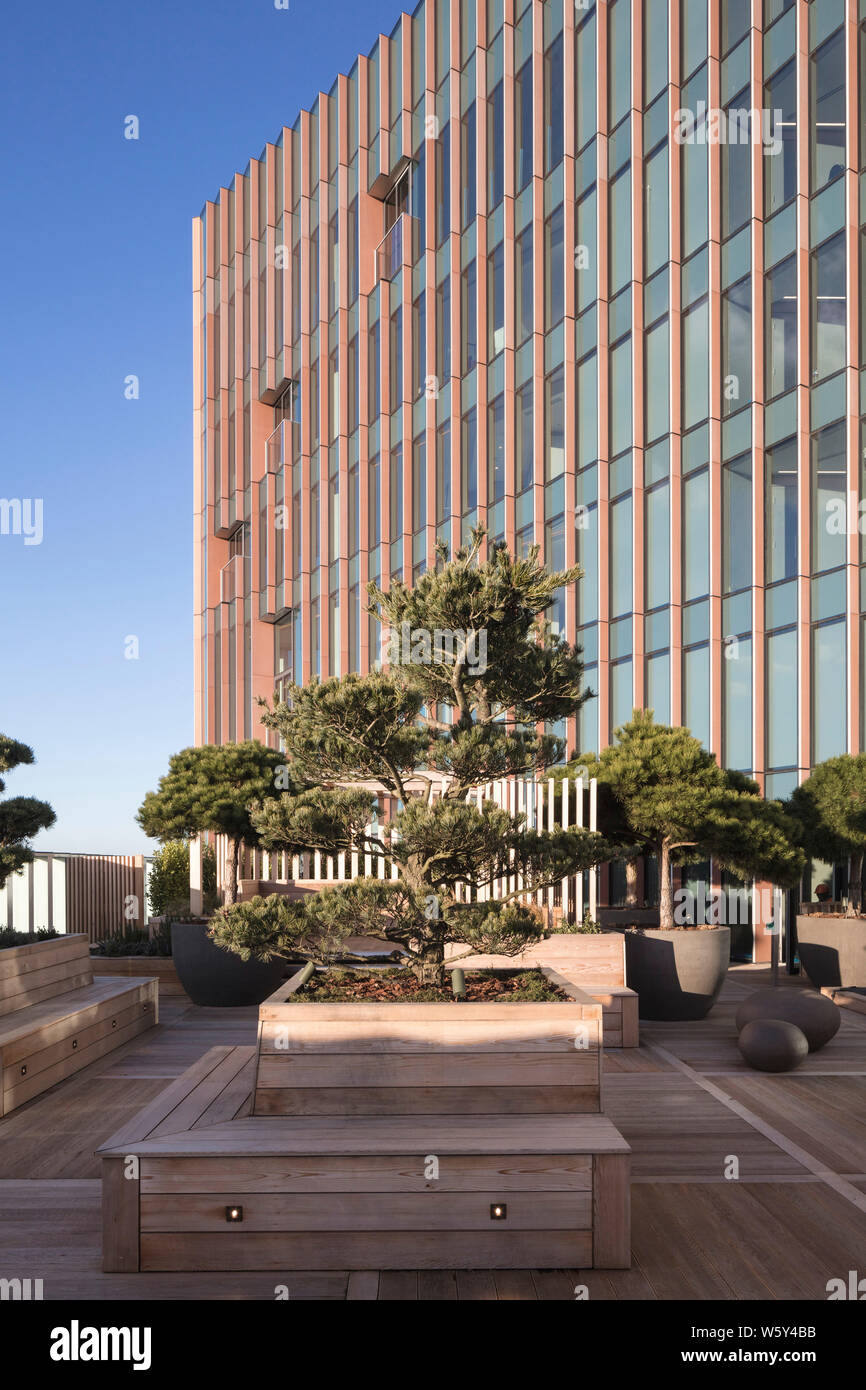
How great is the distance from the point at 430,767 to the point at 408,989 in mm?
1226

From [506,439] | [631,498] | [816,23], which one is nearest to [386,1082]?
[631,498]

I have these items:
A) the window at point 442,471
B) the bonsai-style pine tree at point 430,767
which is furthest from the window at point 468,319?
the bonsai-style pine tree at point 430,767

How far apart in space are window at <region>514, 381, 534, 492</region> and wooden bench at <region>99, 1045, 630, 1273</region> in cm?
1942

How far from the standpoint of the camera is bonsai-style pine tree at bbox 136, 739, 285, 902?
1172 centimetres

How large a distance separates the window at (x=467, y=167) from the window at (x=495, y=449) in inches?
180

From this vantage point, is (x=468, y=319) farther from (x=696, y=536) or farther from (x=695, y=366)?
(x=696, y=536)

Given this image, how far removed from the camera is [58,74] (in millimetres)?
12719

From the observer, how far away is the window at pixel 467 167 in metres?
24.5

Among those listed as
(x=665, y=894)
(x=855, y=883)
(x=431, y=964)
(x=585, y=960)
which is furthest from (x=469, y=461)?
(x=431, y=964)

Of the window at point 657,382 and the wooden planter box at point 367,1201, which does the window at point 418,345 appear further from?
the wooden planter box at point 367,1201

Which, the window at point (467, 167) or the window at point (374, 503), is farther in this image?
the window at point (374, 503)

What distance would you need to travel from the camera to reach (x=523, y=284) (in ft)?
75.6
